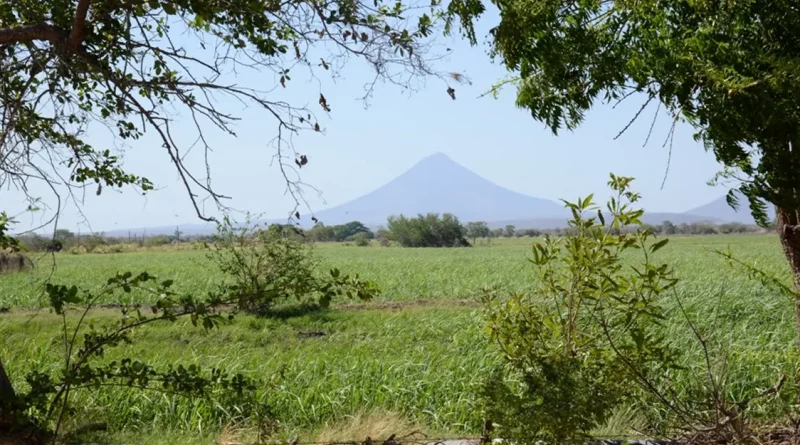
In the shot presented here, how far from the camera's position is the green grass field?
15.7ft

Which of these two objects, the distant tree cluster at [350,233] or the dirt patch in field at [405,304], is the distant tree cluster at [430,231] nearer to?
the distant tree cluster at [350,233]

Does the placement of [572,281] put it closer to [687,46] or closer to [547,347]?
[547,347]

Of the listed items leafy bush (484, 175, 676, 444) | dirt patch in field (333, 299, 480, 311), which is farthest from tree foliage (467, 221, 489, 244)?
leafy bush (484, 175, 676, 444)

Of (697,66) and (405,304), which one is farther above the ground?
(697,66)

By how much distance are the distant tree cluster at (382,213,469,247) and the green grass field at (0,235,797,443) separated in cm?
4578

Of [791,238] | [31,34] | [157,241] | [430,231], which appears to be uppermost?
[31,34]

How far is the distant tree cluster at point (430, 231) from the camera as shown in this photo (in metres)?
60.2

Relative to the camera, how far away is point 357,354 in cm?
695

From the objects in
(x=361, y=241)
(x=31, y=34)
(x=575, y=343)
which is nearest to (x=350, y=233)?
(x=361, y=241)

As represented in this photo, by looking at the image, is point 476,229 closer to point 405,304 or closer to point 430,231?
point 430,231

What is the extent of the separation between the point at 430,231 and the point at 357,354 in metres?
54.1

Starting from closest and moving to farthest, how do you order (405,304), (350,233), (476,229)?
1. (405,304)
2. (350,233)
3. (476,229)

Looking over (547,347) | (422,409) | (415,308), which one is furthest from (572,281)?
(415,308)

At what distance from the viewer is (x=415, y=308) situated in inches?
447
